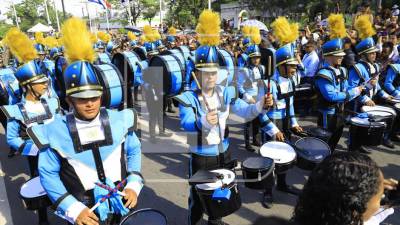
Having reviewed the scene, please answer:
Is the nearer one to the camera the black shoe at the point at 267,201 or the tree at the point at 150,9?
the black shoe at the point at 267,201

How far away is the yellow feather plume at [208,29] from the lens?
157 inches

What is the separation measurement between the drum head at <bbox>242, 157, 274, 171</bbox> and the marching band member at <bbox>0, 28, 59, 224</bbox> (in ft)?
7.63

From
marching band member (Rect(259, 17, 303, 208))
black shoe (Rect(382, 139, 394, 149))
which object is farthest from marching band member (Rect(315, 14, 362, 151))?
black shoe (Rect(382, 139, 394, 149))

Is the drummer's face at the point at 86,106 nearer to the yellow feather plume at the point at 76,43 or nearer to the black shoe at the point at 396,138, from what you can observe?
the yellow feather plume at the point at 76,43

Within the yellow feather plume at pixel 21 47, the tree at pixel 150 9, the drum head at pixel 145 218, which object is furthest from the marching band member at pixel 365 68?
the tree at pixel 150 9

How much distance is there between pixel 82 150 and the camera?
228 cm

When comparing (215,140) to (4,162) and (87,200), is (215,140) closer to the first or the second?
(87,200)

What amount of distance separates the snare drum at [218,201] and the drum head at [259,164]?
38cm

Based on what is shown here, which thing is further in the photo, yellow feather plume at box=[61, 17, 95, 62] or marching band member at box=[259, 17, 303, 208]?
marching band member at box=[259, 17, 303, 208]

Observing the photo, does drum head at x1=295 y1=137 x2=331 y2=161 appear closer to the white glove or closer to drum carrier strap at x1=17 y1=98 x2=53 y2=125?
the white glove

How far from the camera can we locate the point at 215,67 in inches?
133

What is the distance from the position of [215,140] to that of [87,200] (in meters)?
1.33

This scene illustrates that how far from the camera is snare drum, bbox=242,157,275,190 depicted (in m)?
3.19

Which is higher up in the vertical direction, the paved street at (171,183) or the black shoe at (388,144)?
the black shoe at (388,144)
